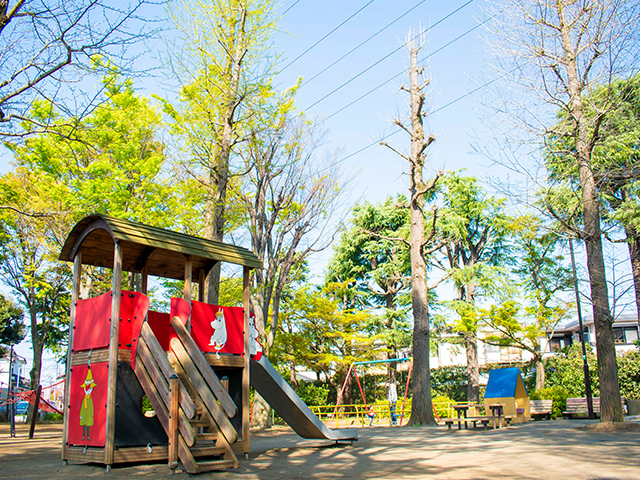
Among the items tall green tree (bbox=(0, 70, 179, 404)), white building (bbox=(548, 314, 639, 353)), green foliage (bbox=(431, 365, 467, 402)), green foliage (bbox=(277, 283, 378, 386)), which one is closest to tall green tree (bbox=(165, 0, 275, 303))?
tall green tree (bbox=(0, 70, 179, 404))

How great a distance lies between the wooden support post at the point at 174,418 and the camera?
5552 millimetres

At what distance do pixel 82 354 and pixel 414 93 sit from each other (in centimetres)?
1257

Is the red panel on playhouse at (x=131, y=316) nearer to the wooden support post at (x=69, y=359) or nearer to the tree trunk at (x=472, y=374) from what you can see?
the wooden support post at (x=69, y=359)

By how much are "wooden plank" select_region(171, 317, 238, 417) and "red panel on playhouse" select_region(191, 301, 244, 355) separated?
1.61 feet

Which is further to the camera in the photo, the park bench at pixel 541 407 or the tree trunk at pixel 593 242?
the park bench at pixel 541 407

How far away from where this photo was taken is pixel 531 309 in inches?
877

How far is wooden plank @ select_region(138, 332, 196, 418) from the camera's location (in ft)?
18.3

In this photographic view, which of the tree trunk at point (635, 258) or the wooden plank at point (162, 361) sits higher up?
the tree trunk at point (635, 258)

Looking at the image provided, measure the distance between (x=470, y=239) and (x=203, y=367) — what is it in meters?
24.2

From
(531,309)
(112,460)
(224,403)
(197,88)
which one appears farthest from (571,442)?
(531,309)

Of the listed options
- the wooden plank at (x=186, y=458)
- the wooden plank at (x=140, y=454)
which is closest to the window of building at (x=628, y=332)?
the wooden plank at (x=140, y=454)

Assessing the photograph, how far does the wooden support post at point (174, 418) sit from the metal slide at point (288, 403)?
298cm

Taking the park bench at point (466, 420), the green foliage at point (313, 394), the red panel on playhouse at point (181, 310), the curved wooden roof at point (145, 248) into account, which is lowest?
the green foliage at point (313, 394)

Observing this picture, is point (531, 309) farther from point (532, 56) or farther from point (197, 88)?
point (197, 88)
